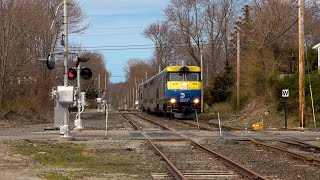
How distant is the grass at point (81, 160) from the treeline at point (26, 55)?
2089 cm

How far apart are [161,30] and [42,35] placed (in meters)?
53.0

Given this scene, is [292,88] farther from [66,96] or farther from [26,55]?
[26,55]

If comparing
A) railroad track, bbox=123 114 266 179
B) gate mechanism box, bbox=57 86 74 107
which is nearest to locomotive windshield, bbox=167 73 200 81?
gate mechanism box, bbox=57 86 74 107

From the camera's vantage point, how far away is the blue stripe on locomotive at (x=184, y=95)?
40.6 metres

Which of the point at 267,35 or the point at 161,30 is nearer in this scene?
the point at 267,35

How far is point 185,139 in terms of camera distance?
21453 millimetres

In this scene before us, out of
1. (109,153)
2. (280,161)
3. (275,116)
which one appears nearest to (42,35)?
(275,116)

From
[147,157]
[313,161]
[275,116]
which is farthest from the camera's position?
[275,116]

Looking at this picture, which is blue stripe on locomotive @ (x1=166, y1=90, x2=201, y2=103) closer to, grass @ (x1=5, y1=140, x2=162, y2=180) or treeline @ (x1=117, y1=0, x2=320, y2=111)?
treeline @ (x1=117, y1=0, x2=320, y2=111)

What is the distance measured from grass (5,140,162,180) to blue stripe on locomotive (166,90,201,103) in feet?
70.9

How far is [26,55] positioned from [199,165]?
123 feet

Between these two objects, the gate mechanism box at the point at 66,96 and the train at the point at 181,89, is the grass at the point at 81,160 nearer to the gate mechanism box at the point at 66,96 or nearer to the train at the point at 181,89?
the gate mechanism box at the point at 66,96

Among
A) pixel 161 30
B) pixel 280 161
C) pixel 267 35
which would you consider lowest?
pixel 280 161

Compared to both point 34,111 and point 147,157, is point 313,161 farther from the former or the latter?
point 34,111
